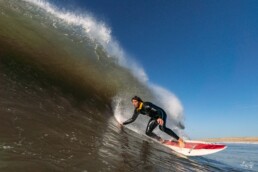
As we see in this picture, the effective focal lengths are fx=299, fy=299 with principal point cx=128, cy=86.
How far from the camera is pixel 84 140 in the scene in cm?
616

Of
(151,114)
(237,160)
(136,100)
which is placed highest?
(237,160)

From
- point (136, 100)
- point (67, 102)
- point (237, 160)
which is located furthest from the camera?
point (237, 160)

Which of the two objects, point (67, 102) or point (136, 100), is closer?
point (67, 102)

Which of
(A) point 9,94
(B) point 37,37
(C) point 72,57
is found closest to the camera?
(A) point 9,94

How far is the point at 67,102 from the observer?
29.7ft

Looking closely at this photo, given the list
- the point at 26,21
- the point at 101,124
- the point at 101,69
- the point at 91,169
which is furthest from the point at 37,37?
the point at 91,169

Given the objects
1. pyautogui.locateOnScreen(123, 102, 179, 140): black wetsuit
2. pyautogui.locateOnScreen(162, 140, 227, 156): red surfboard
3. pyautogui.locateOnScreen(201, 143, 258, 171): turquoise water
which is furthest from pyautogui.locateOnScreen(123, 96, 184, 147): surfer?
pyautogui.locateOnScreen(201, 143, 258, 171): turquoise water

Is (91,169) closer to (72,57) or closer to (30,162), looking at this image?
(30,162)

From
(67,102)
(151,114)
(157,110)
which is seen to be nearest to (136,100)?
(151,114)

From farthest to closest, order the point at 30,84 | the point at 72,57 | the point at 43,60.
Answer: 1. the point at 72,57
2. the point at 43,60
3. the point at 30,84

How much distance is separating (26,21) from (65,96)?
6486 millimetres

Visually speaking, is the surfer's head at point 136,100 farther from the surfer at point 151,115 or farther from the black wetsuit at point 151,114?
the black wetsuit at point 151,114

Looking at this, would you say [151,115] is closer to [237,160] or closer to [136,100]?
[136,100]

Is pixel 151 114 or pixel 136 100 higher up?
pixel 136 100
